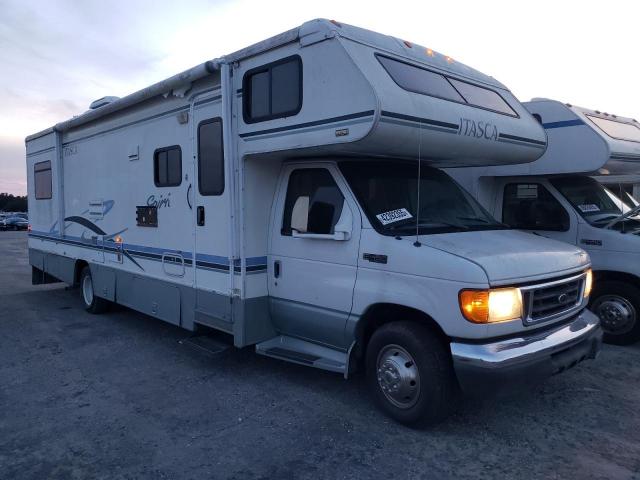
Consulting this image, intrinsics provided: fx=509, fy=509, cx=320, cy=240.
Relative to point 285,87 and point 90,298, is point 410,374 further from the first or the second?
point 90,298

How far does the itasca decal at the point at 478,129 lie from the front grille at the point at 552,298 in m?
1.52

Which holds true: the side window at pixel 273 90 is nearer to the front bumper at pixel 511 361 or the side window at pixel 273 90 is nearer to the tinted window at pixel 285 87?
the tinted window at pixel 285 87

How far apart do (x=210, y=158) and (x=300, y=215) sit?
128 cm

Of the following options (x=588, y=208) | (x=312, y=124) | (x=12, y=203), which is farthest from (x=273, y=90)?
(x=12, y=203)

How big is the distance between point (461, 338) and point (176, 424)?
96.0 inches

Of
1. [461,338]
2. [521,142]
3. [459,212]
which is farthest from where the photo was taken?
[521,142]

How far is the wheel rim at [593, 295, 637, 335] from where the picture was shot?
5988 millimetres

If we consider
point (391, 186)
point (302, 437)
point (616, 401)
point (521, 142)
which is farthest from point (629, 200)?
point (302, 437)

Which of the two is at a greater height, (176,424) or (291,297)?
(291,297)

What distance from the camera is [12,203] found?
81.9 metres

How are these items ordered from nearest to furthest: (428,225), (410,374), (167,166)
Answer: (410,374)
(428,225)
(167,166)

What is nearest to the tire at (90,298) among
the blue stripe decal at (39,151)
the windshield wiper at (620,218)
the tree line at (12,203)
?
the blue stripe decal at (39,151)

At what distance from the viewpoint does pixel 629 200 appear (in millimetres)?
7027

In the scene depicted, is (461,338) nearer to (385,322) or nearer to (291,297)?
(385,322)
